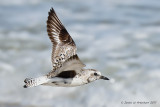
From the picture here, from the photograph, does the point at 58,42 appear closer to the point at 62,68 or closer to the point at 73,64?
the point at 62,68

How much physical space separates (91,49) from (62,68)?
611 centimetres

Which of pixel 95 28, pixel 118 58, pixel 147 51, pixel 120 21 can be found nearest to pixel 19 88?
pixel 118 58

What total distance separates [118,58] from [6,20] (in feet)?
15.9

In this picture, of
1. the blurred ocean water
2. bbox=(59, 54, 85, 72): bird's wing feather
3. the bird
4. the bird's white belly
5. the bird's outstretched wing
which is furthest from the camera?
the blurred ocean water

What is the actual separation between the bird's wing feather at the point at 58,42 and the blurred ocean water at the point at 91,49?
2.07 meters

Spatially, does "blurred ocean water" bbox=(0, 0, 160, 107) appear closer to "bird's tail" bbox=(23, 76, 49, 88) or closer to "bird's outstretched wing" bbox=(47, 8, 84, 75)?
"bird's outstretched wing" bbox=(47, 8, 84, 75)

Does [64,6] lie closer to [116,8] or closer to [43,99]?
[116,8]

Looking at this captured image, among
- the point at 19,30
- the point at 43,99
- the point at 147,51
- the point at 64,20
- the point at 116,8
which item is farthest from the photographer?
the point at 116,8

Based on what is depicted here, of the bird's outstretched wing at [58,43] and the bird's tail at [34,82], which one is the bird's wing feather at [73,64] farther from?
the bird's outstretched wing at [58,43]

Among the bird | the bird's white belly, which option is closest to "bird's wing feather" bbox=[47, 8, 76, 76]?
the bird

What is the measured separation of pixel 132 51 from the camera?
480 inches

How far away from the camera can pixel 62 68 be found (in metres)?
6.45

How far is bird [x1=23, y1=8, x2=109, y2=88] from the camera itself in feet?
21.0

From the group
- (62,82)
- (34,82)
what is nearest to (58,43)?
(62,82)
